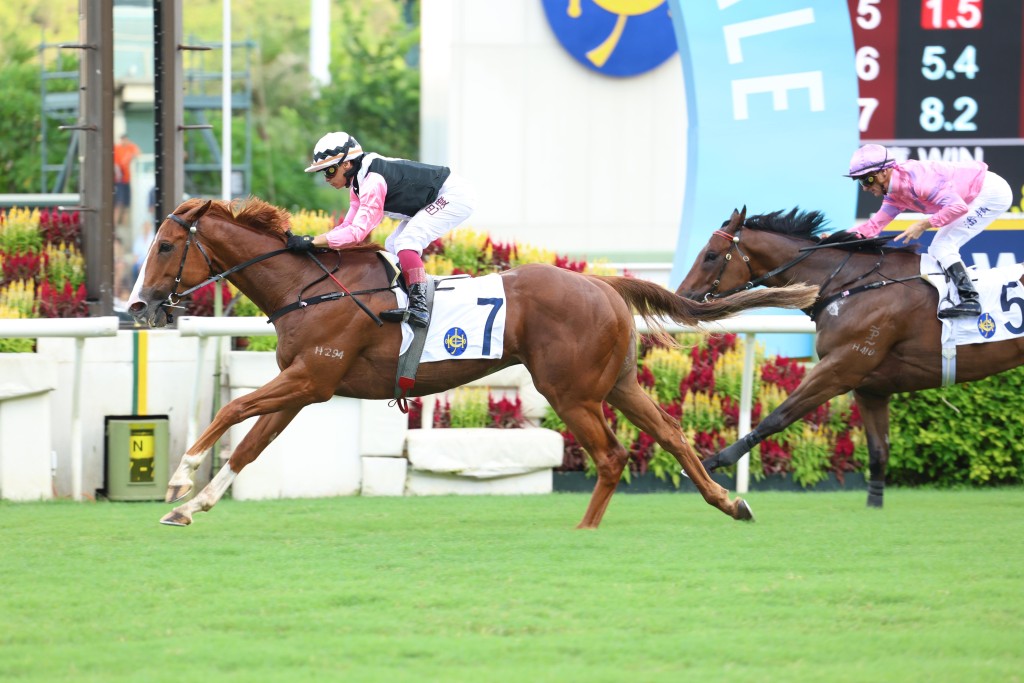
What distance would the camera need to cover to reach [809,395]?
7.39 m

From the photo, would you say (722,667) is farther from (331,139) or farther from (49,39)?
(49,39)

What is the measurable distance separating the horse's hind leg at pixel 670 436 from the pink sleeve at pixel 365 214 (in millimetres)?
1463

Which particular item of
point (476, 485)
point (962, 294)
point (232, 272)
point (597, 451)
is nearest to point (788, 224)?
point (962, 294)

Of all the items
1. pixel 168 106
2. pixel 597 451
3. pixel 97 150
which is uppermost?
pixel 168 106

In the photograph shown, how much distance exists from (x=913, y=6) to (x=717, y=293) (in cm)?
343

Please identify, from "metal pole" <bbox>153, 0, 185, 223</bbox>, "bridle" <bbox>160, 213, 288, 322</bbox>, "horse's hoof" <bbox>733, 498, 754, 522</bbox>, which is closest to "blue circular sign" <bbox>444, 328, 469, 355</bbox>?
"bridle" <bbox>160, 213, 288, 322</bbox>

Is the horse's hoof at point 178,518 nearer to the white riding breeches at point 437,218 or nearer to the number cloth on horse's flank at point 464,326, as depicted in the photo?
the number cloth on horse's flank at point 464,326

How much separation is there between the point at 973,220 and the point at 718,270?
1.37 metres

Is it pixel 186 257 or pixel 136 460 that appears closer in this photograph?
pixel 186 257

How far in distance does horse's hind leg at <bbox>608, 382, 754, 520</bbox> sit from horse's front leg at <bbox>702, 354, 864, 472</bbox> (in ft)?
1.79

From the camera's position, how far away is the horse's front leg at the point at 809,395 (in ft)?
24.1

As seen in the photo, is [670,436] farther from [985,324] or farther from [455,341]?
[985,324]

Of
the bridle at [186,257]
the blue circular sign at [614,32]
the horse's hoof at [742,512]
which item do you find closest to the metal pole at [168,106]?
the bridle at [186,257]

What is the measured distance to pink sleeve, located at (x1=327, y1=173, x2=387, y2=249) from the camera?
638 cm
